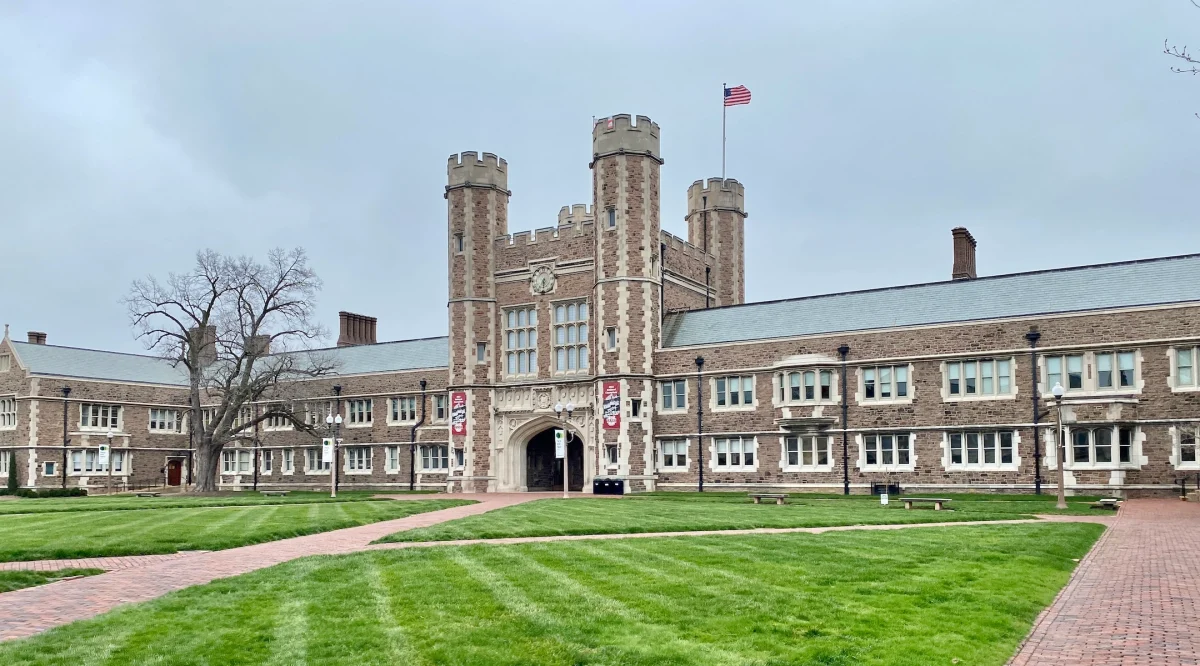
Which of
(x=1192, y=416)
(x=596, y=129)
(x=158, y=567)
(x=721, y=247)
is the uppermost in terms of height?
(x=596, y=129)

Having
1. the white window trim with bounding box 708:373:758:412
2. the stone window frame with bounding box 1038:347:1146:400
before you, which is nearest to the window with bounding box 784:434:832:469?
the white window trim with bounding box 708:373:758:412

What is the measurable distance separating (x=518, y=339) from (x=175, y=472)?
91.4 feet

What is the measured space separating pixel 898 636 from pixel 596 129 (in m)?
37.3

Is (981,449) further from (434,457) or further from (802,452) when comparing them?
(434,457)

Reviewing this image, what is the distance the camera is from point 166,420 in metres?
61.9

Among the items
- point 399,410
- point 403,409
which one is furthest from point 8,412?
point 403,409

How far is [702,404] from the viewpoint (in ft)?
137

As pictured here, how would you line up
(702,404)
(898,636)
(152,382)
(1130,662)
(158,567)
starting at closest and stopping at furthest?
(1130,662) < (898,636) < (158,567) < (702,404) < (152,382)

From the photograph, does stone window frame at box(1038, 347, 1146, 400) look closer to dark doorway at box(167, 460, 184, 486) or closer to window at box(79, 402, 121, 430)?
window at box(79, 402, 121, 430)

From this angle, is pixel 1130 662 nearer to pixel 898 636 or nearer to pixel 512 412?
pixel 898 636

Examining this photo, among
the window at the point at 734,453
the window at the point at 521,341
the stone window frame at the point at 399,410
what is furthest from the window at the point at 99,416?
the window at the point at 734,453

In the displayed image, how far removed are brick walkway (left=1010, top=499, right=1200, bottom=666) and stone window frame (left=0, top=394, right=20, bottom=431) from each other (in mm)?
55323

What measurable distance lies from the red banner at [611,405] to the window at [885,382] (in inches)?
401

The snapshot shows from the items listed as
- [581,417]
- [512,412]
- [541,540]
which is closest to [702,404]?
[581,417]
